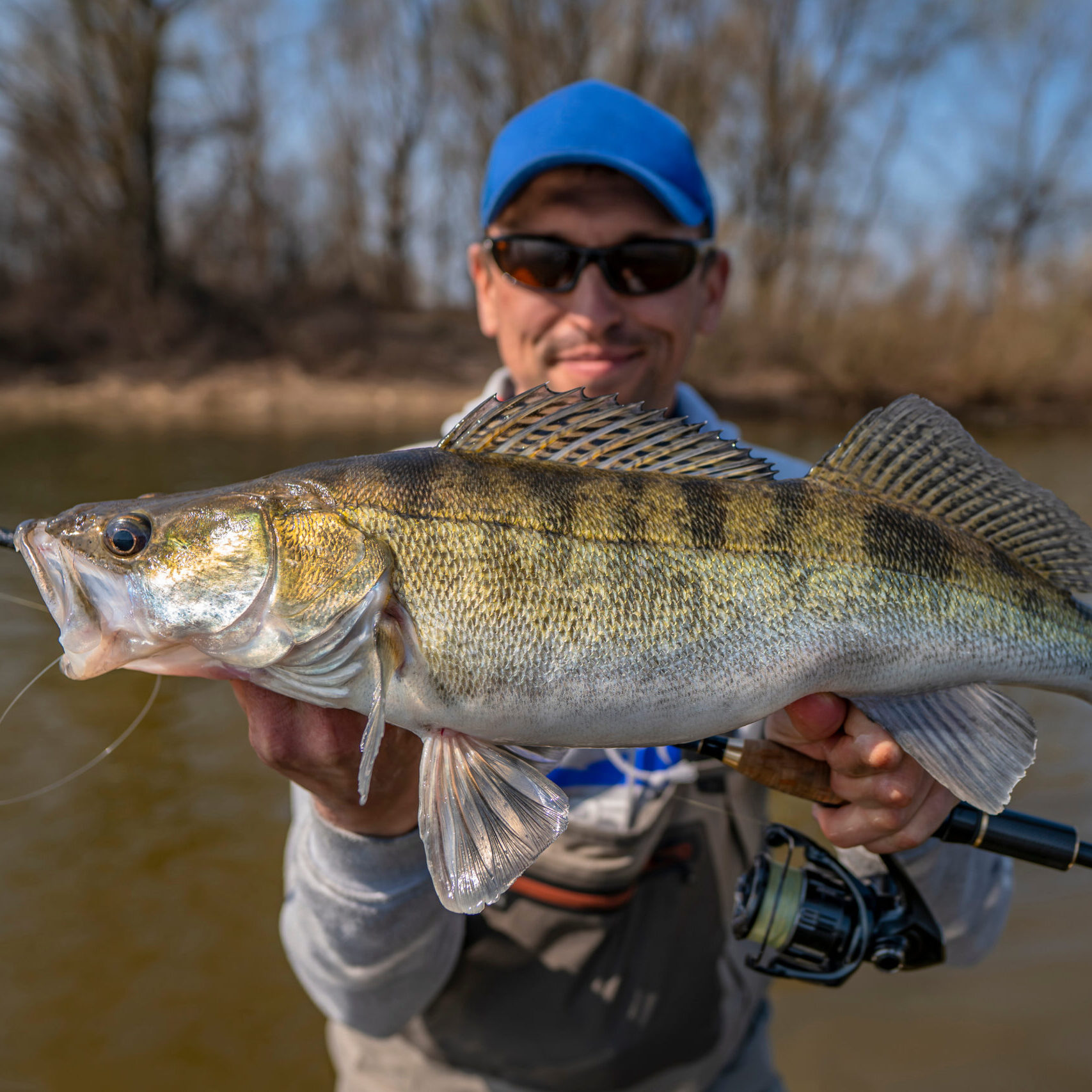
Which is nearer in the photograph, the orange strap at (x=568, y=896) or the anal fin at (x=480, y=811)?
the anal fin at (x=480, y=811)

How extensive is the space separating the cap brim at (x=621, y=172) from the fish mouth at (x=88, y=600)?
5.31 ft

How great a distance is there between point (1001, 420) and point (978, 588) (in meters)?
15.6

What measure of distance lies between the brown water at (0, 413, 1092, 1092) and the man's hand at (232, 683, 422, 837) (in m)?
1.84

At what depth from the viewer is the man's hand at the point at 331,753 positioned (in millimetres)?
1439

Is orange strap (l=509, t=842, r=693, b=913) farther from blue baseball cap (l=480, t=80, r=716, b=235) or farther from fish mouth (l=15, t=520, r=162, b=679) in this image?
blue baseball cap (l=480, t=80, r=716, b=235)

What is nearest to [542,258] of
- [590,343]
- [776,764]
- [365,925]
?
[590,343]

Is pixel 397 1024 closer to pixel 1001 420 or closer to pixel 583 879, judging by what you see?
pixel 583 879

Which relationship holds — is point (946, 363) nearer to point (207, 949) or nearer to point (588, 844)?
point (207, 949)

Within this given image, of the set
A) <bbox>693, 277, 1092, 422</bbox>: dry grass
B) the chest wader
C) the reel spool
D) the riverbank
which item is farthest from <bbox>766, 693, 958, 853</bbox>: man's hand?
<bbox>693, 277, 1092, 422</bbox>: dry grass

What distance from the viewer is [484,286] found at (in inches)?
110

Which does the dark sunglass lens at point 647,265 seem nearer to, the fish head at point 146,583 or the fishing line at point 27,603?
the fish head at point 146,583

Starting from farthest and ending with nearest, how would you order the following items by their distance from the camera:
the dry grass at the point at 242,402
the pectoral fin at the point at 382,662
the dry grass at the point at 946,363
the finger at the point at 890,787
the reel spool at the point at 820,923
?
the dry grass at the point at 946,363, the dry grass at the point at 242,402, the reel spool at the point at 820,923, the finger at the point at 890,787, the pectoral fin at the point at 382,662

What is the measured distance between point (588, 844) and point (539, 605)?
940mm

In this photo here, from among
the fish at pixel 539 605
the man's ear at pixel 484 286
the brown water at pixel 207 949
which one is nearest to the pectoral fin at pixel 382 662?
the fish at pixel 539 605
